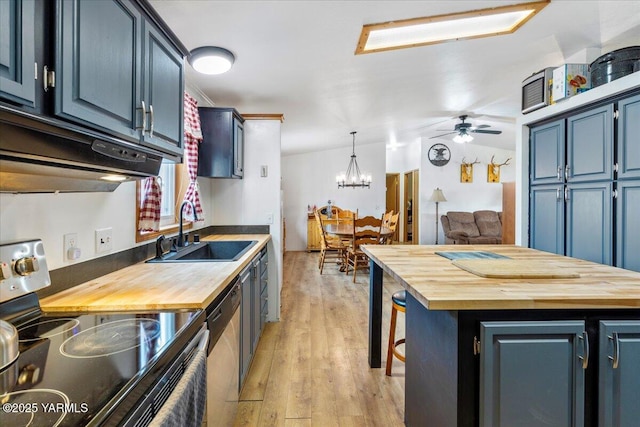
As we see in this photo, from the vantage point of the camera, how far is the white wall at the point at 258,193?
10.8ft

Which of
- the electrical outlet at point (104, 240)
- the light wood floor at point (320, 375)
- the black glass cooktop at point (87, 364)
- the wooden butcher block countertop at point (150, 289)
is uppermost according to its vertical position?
the electrical outlet at point (104, 240)

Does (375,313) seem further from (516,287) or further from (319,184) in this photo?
(319,184)

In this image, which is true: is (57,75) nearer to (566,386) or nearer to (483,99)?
(566,386)

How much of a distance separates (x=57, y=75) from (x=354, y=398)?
216 cm

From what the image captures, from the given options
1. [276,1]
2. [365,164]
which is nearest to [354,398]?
[276,1]

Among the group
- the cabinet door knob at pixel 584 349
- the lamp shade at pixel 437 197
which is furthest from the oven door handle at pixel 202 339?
the lamp shade at pixel 437 197

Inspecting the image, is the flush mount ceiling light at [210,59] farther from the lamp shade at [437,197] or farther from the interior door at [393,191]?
the interior door at [393,191]

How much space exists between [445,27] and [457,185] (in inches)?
249

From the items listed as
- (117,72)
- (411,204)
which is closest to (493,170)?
(411,204)

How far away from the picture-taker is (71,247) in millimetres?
1335

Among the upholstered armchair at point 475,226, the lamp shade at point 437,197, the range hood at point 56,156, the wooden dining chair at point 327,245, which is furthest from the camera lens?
the lamp shade at point 437,197

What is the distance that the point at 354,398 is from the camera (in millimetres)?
2072

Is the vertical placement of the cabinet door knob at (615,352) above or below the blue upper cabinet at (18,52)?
below

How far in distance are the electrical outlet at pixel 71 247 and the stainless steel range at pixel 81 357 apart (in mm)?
171
